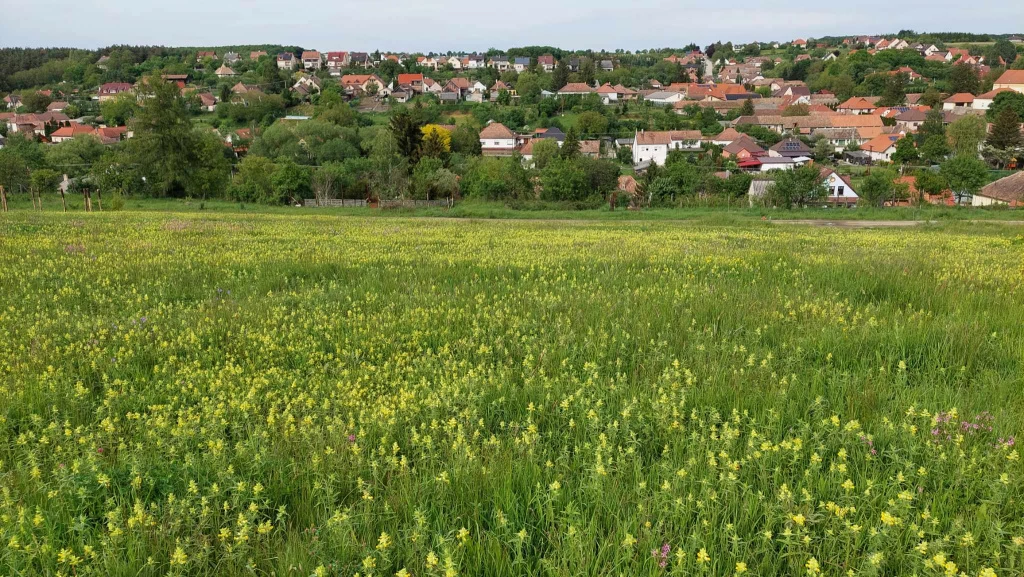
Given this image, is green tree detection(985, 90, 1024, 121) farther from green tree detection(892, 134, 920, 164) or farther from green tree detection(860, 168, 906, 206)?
green tree detection(860, 168, 906, 206)

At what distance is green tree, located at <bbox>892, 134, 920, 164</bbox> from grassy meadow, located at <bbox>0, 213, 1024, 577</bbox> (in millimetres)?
94005

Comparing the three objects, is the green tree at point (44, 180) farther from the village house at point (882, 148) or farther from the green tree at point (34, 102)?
the village house at point (882, 148)

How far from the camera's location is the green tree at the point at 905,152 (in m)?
85.7

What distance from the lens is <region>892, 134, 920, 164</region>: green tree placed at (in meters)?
85.7

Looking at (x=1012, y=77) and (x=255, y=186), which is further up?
(x=1012, y=77)

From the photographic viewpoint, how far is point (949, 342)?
17.7 feet

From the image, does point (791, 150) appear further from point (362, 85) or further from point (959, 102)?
point (362, 85)

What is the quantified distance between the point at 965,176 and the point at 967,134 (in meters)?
40.8

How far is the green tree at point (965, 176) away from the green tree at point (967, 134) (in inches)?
1395

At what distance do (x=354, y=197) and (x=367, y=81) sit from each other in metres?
122

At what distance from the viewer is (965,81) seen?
143 m

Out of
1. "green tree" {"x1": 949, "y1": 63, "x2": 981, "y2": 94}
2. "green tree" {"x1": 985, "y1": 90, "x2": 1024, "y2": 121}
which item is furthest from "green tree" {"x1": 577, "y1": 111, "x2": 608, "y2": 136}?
"green tree" {"x1": 949, "y1": 63, "x2": 981, "y2": 94}

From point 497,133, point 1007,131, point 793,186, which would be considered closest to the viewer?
point 793,186

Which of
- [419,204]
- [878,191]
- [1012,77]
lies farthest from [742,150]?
[1012,77]
